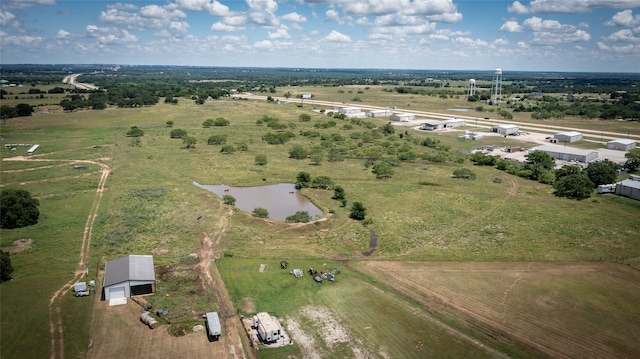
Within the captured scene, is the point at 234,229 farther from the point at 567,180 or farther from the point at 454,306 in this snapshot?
the point at 567,180

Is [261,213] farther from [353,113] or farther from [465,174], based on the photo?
[353,113]

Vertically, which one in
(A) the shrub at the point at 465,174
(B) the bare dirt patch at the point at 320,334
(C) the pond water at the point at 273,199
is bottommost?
(B) the bare dirt patch at the point at 320,334

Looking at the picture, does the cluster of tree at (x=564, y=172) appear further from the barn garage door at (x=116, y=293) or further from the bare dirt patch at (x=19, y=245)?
the bare dirt patch at (x=19, y=245)

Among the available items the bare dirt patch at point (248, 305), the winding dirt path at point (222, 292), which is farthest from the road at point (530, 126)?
the bare dirt patch at point (248, 305)

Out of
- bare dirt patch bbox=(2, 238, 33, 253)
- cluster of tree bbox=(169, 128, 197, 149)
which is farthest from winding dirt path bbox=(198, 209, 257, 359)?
cluster of tree bbox=(169, 128, 197, 149)

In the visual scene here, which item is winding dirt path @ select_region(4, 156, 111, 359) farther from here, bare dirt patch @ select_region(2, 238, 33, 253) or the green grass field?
bare dirt patch @ select_region(2, 238, 33, 253)

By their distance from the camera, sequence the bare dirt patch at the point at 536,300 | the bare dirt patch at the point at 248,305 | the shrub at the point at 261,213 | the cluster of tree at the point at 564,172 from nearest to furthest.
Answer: the bare dirt patch at the point at 536,300
the bare dirt patch at the point at 248,305
the shrub at the point at 261,213
the cluster of tree at the point at 564,172

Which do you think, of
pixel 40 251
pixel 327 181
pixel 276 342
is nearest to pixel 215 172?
pixel 327 181
